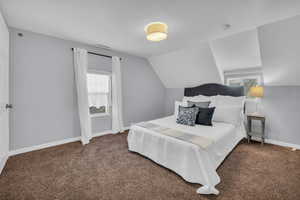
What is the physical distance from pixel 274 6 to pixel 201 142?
205 cm

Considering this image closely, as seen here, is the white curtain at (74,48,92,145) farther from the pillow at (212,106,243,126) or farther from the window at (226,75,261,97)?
the window at (226,75,261,97)

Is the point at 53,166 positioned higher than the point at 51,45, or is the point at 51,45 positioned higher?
the point at 51,45

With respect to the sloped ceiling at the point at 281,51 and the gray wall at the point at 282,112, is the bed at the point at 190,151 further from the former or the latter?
the sloped ceiling at the point at 281,51

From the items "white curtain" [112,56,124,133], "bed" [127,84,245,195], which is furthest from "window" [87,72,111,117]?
"bed" [127,84,245,195]

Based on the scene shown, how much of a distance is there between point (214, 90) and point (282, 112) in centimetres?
146

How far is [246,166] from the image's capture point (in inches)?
81.4

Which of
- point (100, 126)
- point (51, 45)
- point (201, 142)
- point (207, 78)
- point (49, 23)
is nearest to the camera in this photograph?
point (201, 142)

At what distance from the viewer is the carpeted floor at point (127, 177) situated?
59.5 inches

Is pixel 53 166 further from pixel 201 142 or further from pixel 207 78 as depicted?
pixel 207 78

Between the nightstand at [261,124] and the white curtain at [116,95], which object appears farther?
the white curtain at [116,95]

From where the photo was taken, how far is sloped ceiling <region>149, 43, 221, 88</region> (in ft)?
11.1

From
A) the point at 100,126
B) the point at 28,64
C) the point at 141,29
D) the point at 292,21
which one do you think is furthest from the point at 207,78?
the point at 28,64

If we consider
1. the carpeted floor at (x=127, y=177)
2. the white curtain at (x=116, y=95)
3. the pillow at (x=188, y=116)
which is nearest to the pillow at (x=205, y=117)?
the pillow at (x=188, y=116)

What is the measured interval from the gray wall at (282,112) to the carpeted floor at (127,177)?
393 mm
